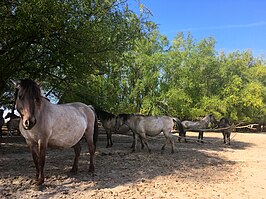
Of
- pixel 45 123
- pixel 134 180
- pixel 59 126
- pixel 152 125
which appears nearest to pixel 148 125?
pixel 152 125

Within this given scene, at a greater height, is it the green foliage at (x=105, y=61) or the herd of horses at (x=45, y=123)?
the green foliage at (x=105, y=61)

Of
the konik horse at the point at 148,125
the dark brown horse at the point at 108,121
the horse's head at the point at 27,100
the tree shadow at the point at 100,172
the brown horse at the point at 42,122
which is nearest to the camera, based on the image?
the horse's head at the point at 27,100

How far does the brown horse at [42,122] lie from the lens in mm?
5480

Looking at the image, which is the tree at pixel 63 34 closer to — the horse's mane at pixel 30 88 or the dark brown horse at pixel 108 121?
the horse's mane at pixel 30 88

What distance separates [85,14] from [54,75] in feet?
14.0

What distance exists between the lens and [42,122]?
582cm

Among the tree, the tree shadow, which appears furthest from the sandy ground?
the tree

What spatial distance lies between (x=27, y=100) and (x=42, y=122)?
619mm

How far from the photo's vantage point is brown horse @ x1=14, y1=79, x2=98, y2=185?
5.48 m

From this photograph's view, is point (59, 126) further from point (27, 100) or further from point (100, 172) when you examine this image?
point (100, 172)

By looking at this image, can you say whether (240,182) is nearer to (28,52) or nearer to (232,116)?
(28,52)

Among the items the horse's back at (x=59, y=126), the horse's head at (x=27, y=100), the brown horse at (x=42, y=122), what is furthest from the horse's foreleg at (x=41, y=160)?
the horse's head at (x=27, y=100)

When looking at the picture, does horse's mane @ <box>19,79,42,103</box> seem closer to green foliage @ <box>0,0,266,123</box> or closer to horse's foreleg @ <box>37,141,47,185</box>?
horse's foreleg @ <box>37,141,47,185</box>

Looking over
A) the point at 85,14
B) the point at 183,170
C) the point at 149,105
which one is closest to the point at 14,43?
the point at 85,14
